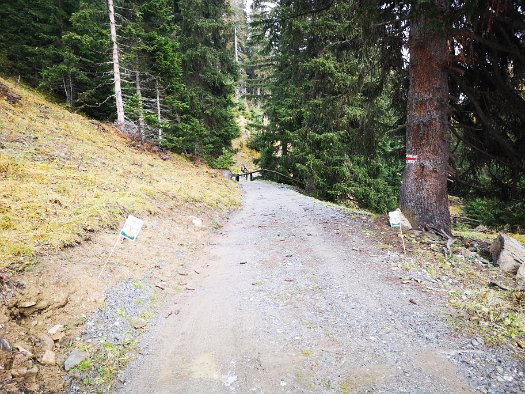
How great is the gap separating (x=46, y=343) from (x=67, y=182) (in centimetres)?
487

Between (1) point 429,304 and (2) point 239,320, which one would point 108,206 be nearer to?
(2) point 239,320

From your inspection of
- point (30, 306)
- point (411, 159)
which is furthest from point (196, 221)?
point (411, 159)

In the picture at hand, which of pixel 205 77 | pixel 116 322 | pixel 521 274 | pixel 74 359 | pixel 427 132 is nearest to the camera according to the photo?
pixel 74 359

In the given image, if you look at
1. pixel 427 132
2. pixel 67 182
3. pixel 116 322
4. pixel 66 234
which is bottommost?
pixel 116 322

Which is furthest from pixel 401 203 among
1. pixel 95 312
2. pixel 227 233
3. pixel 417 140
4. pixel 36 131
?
pixel 36 131

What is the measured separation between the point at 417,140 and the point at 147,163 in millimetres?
10777

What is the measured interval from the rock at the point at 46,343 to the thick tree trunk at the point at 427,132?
735 centimetres

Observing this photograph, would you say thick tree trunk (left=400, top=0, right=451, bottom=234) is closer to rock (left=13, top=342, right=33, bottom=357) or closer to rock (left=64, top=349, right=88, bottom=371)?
rock (left=64, top=349, right=88, bottom=371)

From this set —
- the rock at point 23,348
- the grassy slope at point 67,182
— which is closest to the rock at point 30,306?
the rock at point 23,348

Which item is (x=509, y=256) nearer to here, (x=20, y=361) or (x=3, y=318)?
(x=20, y=361)

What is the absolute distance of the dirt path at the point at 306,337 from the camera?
2977mm

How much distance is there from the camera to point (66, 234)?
4.99 metres

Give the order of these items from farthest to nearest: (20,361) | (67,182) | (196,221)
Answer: (196,221) < (67,182) < (20,361)

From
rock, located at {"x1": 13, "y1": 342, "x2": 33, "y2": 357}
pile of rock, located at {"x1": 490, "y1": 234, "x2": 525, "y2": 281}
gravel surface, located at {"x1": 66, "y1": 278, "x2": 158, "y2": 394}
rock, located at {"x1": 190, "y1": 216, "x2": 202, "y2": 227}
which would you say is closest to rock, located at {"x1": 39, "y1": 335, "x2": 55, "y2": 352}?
rock, located at {"x1": 13, "y1": 342, "x2": 33, "y2": 357}
